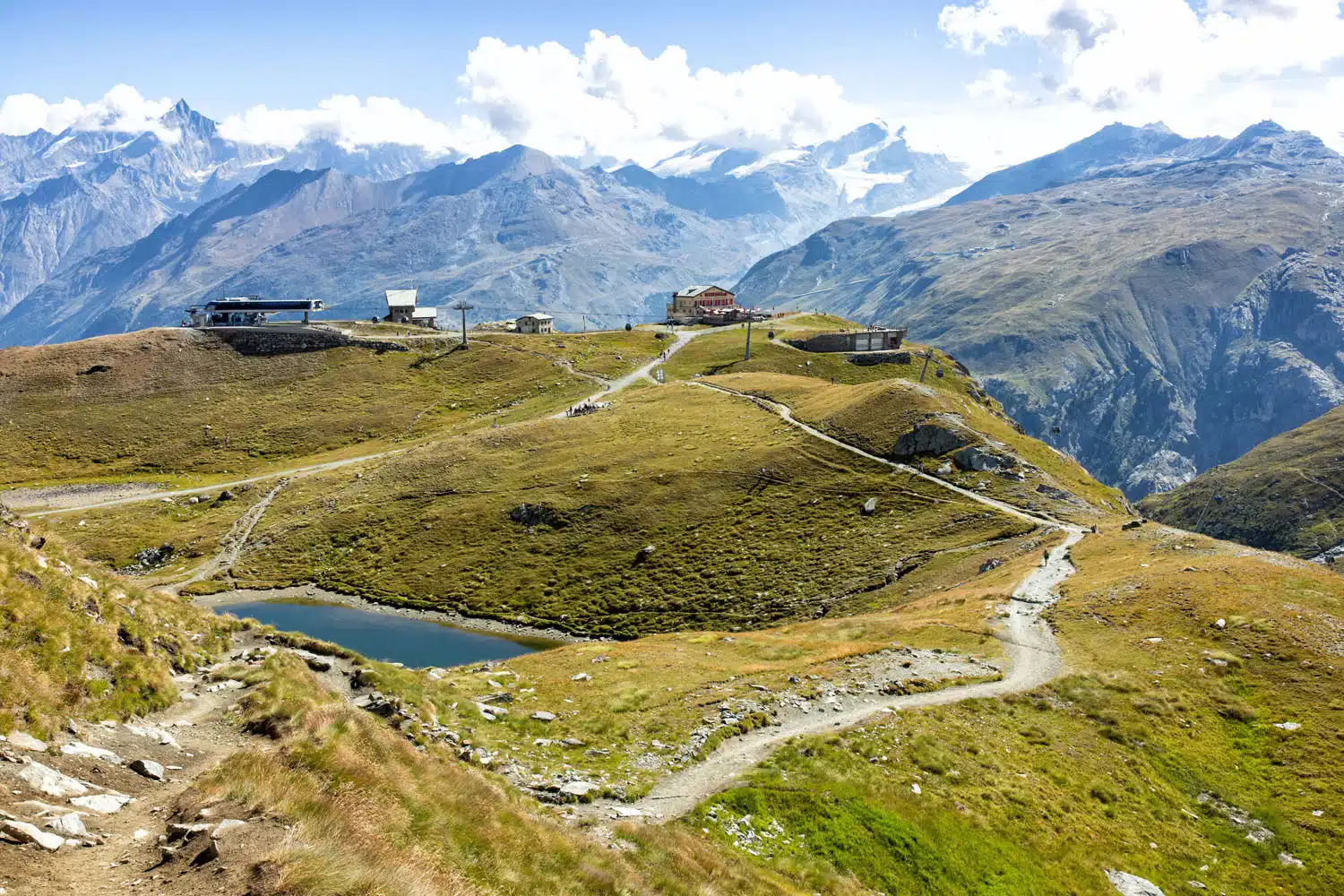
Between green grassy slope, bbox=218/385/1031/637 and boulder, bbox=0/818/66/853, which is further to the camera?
green grassy slope, bbox=218/385/1031/637

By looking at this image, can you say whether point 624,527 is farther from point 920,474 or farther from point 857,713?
point 857,713

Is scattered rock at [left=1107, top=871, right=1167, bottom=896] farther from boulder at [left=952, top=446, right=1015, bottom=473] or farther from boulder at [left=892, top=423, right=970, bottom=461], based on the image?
boulder at [left=892, top=423, right=970, bottom=461]

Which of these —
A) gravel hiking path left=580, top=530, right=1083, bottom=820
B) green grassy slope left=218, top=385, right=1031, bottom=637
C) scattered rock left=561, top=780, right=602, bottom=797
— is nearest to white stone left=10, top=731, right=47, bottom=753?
scattered rock left=561, top=780, right=602, bottom=797

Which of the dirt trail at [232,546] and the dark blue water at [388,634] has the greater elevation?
the dirt trail at [232,546]

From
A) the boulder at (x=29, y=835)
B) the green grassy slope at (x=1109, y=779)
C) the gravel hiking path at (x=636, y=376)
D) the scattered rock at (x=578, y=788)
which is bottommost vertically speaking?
the green grassy slope at (x=1109, y=779)

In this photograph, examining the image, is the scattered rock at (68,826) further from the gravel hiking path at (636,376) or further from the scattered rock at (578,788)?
the gravel hiking path at (636,376)

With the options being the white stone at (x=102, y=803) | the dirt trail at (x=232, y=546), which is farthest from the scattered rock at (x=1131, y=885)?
the dirt trail at (x=232, y=546)

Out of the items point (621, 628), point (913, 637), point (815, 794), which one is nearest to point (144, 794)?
Answer: point (815, 794)
